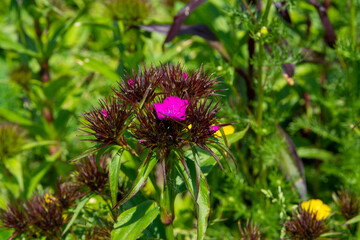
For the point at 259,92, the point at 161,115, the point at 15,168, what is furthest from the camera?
the point at 15,168

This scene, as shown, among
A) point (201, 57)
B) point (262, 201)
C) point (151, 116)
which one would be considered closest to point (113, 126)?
point (151, 116)

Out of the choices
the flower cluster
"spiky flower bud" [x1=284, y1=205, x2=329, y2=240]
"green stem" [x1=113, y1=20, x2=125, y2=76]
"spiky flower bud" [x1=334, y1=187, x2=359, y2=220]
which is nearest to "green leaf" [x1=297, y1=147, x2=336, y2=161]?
"spiky flower bud" [x1=334, y1=187, x2=359, y2=220]

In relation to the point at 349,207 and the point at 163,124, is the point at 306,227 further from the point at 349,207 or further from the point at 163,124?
the point at 163,124

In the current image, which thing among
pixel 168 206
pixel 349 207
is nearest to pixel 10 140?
pixel 168 206

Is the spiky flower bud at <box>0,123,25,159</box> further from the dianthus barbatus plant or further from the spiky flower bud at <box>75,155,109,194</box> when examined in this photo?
the dianthus barbatus plant

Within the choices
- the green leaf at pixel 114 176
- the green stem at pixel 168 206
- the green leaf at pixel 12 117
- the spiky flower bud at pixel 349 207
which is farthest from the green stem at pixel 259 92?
the green leaf at pixel 12 117

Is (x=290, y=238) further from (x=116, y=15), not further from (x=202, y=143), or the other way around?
(x=116, y=15)
